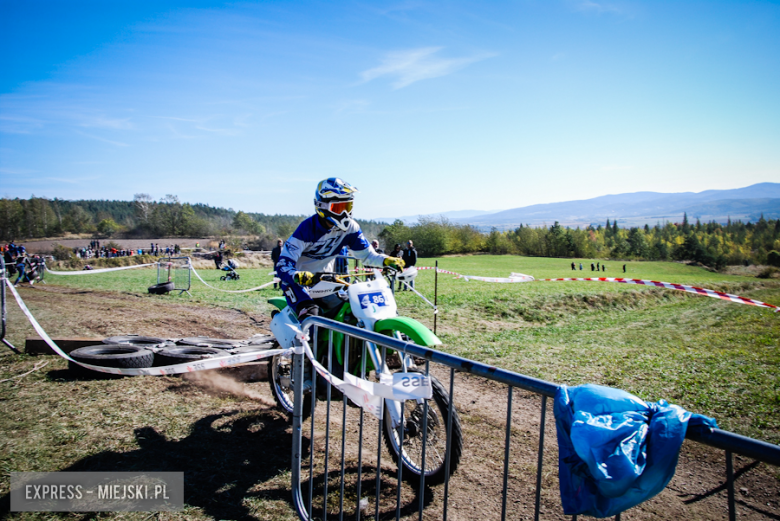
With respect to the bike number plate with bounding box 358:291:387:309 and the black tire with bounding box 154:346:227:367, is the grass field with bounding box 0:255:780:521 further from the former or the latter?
the bike number plate with bounding box 358:291:387:309

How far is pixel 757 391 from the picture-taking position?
5855mm

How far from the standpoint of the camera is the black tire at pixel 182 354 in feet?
20.6

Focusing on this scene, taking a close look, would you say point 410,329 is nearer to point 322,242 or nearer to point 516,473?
point 516,473

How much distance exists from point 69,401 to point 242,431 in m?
2.39

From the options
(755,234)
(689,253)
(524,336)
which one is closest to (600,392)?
(524,336)

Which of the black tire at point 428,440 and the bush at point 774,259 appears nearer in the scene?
the black tire at point 428,440

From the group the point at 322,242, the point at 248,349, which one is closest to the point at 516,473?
the point at 322,242

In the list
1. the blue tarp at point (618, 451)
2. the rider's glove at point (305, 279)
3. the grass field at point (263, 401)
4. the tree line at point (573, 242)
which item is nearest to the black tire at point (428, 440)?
the grass field at point (263, 401)

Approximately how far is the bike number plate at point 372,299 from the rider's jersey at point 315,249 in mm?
1042

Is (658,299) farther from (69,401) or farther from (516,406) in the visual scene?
(69,401)

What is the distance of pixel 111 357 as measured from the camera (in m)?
5.93

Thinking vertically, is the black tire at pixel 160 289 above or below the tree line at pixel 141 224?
below

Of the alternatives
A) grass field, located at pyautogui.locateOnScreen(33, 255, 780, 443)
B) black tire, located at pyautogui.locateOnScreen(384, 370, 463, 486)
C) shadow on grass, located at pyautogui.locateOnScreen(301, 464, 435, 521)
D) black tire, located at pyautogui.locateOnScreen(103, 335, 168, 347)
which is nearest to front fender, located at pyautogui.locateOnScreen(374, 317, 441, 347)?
black tire, located at pyautogui.locateOnScreen(384, 370, 463, 486)

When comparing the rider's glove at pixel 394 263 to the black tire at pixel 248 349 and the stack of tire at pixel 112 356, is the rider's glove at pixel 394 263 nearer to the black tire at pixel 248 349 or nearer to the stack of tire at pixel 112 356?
the black tire at pixel 248 349
